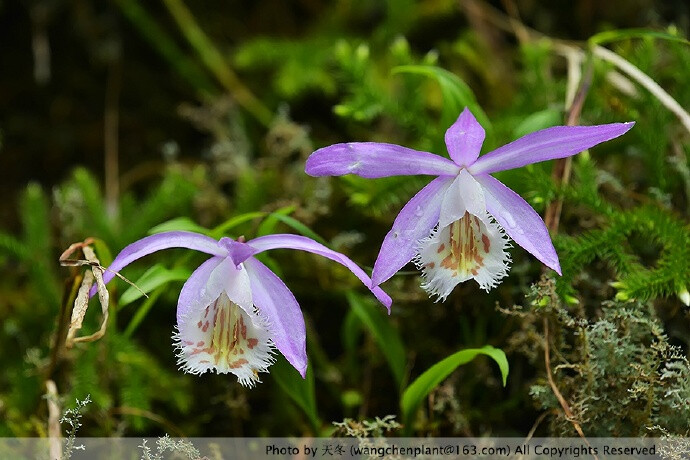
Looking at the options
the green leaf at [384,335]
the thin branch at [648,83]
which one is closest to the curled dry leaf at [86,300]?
the green leaf at [384,335]

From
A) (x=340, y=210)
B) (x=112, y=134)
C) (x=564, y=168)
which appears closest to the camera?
(x=564, y=168)

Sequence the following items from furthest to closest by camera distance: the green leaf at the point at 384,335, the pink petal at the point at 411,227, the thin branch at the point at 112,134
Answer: the thin branch at the point at 112,134, the green leaf at the point at 384,335, the pink petal at the point at 411,227

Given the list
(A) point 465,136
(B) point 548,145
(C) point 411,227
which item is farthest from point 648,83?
(C) point 411,227

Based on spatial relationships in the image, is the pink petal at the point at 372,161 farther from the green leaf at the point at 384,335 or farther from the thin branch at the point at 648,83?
the thin branch at the point at 648,83

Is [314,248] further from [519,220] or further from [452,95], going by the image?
[452,95]

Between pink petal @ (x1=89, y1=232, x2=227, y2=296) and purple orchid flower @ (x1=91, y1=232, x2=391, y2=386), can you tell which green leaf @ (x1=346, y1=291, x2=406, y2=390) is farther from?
pink petal @ (x1=89, y1=232, x2=227, y2=296)

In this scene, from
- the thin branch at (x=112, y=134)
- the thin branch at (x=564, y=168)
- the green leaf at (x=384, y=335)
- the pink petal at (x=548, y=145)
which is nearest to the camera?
the pink petal at (x=548, y=145)
